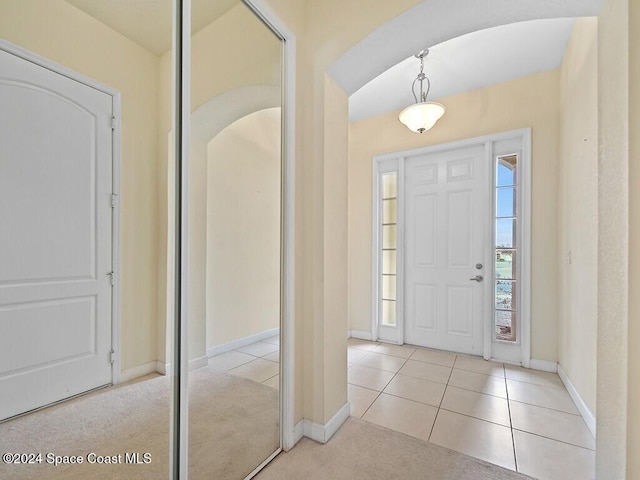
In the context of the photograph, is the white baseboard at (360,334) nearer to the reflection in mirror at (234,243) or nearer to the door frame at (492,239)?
the door frame at (492,239)

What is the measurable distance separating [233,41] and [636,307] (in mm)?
2055

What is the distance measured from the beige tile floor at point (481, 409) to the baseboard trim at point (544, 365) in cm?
6

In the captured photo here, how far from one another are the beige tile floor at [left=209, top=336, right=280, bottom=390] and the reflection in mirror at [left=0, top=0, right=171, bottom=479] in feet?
1.03

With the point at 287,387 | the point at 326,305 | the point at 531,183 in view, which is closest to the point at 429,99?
the point at 531,183

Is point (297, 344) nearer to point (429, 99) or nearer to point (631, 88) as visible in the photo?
point (631, 88)

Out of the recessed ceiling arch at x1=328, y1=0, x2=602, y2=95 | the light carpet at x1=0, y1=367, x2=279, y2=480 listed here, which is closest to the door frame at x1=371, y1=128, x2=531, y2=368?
the recessed ceiling arch at x1=328, y1=0, x2=602, y2=95

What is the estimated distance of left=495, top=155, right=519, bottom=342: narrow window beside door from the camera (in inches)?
117

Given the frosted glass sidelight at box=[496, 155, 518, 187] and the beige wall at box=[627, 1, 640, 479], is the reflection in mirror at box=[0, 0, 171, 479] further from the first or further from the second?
the frosted glass sidelight at box=[496, 155, 518, 187]

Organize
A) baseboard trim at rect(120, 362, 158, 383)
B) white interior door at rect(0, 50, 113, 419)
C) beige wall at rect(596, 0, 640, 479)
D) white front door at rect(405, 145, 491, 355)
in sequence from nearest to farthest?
1. white interior door at rect(0, 50, 113, 419)
2. baseboard trim at rect(120, 362, 158, 383)
3. beige wall at rect(596, 0, 640, 479)
4. white front door at rect(405, 145, 491, 355)

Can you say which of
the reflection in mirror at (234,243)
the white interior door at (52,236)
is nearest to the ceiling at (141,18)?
the reflection in mirror at (234,243)

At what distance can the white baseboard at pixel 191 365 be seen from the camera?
1.07 metres

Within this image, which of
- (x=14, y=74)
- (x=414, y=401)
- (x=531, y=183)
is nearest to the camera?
(x=14, y=74)

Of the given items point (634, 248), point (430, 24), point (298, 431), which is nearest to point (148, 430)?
point (298, 431)

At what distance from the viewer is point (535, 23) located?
7.34ft
